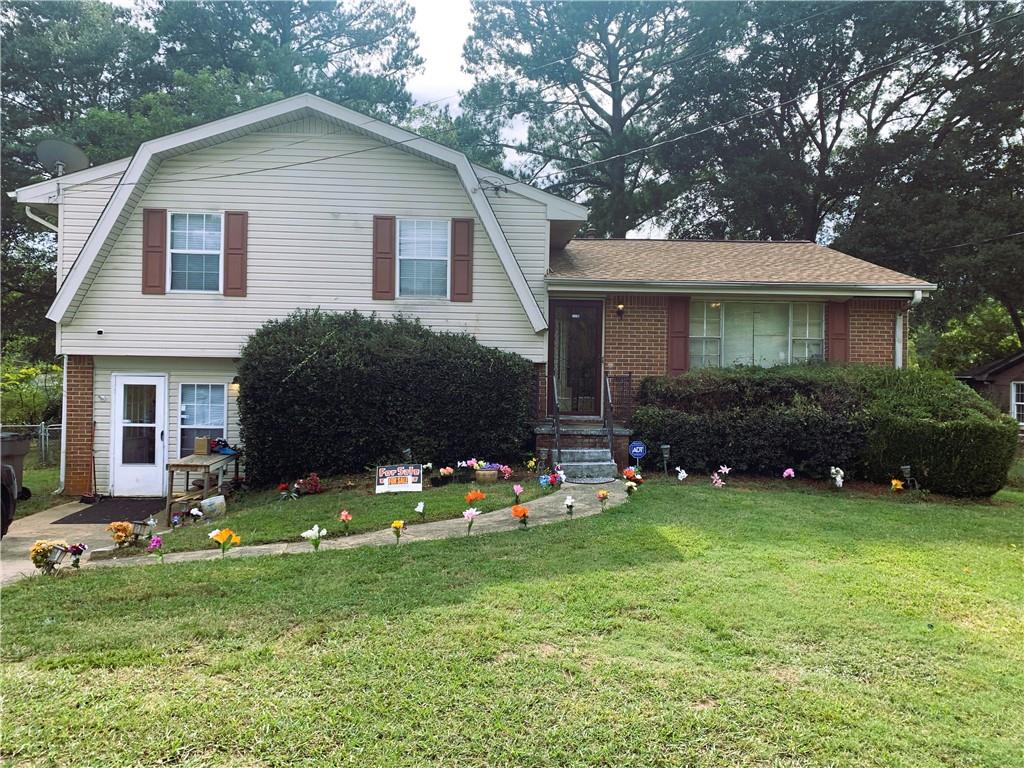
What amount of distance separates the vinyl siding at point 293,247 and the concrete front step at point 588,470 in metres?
2.42

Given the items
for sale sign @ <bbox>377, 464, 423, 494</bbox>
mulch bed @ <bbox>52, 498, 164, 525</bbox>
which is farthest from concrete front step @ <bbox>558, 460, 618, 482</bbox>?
mulch bed @ <bbox>52, 498, 164, 525</bbox>

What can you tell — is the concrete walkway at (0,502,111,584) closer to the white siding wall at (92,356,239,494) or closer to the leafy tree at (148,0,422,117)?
the white siding wall at (92,356,239,494)

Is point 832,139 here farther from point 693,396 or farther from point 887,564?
point 887,564

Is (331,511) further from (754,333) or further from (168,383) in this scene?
(754,333)

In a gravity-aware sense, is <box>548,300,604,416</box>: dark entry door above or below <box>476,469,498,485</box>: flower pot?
above

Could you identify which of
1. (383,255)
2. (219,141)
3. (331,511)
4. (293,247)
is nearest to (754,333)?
(383,255)

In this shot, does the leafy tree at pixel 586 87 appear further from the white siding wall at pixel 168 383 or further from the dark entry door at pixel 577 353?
the white siding wall at pixel 168 383

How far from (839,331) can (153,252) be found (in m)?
12.7

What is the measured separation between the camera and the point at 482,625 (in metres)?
3.57

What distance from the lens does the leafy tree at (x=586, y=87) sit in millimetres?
23469

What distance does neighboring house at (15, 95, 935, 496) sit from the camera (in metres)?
9.63

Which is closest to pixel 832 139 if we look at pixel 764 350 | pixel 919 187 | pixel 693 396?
pixel 919 187

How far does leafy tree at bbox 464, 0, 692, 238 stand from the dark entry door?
45.7 feet

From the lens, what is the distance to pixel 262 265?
32.5 feet
